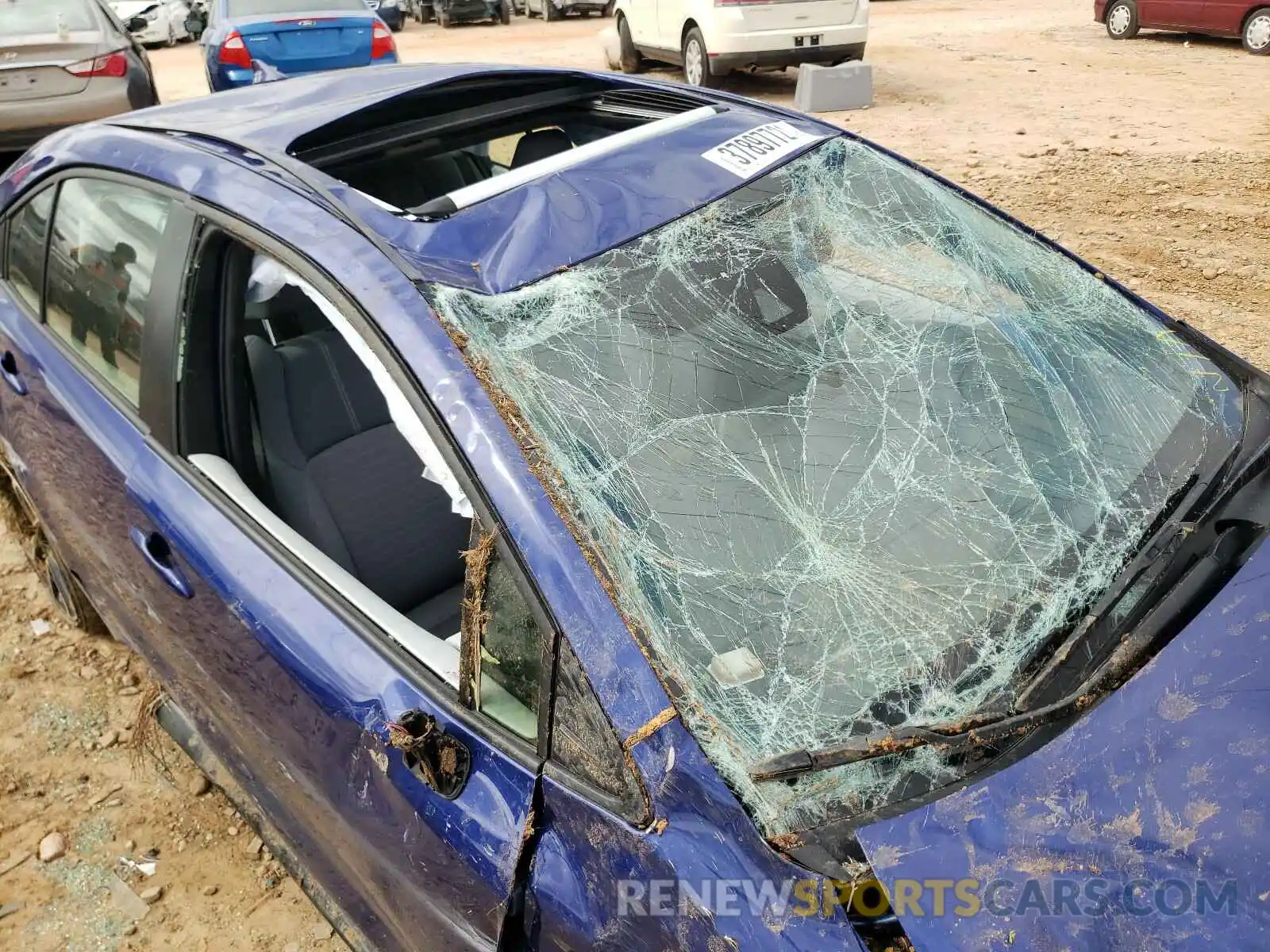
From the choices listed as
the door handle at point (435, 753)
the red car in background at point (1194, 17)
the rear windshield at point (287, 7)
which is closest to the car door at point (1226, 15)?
the red car in background at point (1194, 17)

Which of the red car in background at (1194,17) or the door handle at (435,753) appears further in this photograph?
the red car in background at (1194,17)

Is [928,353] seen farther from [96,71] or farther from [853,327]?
[96,71]

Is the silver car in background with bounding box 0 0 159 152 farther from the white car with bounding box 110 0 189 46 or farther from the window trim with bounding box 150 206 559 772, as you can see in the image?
the white car with bounding box 110 0 189 46

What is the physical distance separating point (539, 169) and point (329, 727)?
1103mm

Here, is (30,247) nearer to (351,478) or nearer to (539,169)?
(351,478)

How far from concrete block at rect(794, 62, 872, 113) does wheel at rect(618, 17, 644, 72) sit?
3480 millimetres

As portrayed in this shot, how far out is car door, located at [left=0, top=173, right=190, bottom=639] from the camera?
1999 mm

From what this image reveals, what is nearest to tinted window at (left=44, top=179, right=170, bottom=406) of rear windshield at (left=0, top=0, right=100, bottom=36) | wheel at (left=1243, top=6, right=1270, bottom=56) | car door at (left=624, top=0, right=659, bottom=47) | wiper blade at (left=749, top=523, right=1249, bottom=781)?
wiper blade at (left=749, top=523, right=1249, bottom=781)

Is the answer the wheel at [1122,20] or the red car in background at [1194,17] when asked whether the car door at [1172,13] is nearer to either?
the red car in background at [1194,17]

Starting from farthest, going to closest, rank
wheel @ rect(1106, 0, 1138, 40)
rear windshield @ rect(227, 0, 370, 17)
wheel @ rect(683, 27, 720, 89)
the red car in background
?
1. wheel @ rect(1106, 0, 1138, 40)
2. the red car in background
3. wheel @ rect(683, 27, 720, 89)
4. rear windshield @ rect(227, 0, 370, 17)

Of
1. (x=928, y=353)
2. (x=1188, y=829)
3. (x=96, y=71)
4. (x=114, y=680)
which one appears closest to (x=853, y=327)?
(x=928, y=353)

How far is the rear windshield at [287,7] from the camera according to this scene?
8.35 m

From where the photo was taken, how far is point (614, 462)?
148cm

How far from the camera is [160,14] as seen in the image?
17797 mm
